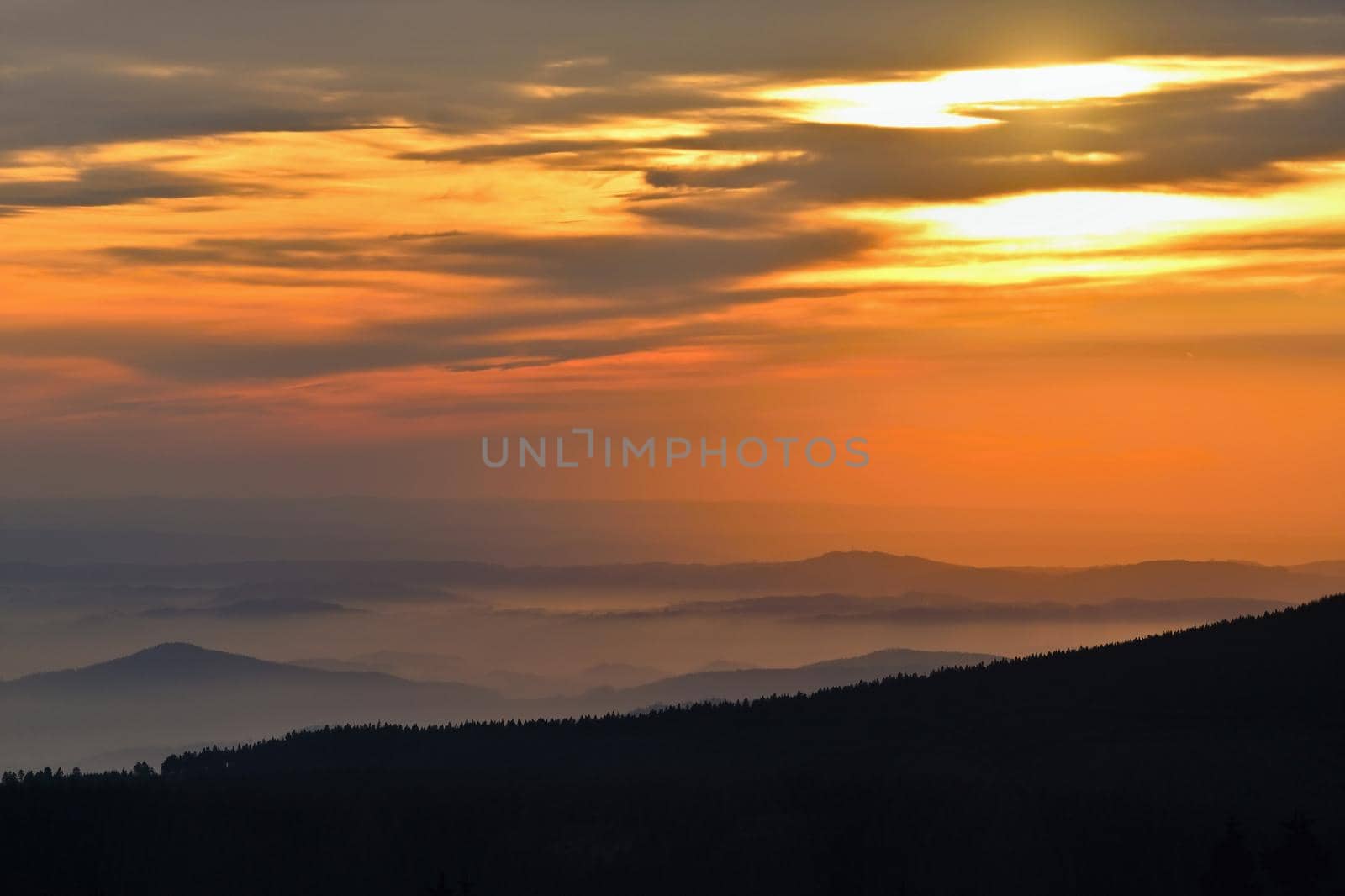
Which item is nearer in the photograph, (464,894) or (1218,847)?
(464,894)

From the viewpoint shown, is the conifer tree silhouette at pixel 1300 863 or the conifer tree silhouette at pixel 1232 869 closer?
the conifer tree silhouette at pixel 1300 863

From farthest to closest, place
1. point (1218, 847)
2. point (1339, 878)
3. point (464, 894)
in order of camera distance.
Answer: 1. point (1339, 878)
2. point (1218, 847)
3. point (464, 894)

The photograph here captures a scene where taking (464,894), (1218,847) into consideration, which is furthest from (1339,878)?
(464,894)

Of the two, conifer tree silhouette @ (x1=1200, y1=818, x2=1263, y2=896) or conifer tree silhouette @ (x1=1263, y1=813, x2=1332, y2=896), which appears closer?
conifer tree silhouette @ (x1=1263, y1=813, x2=1332, y2=896)

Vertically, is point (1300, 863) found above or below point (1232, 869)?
above

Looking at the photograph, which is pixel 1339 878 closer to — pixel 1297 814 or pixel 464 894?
pixel 1297 814

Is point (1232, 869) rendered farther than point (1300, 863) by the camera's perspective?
Yes

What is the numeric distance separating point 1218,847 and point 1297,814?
29.1ft

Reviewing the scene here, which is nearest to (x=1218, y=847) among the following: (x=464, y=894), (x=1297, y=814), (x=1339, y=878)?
(x=1297, y=814)

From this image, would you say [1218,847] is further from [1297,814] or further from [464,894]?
[464,894]

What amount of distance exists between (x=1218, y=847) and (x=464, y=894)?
44.9m

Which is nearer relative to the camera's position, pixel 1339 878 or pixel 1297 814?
→ pixel 1297 814

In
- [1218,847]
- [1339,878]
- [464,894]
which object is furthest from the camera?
[1339,878]

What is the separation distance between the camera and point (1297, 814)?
114812 millimetres
